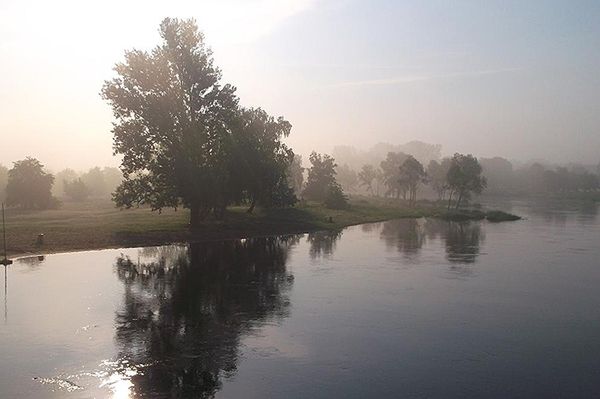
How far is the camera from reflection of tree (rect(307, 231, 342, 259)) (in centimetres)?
6319

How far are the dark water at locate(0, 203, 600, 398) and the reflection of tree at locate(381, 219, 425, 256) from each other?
11386mm

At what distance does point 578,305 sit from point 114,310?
32.3 meters

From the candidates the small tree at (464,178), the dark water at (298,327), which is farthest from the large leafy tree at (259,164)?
the small tree at (464,178)

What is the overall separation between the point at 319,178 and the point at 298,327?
127 meters

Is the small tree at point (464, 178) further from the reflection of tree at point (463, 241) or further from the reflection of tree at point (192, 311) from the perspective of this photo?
the reflection of tree at point (192, 311)

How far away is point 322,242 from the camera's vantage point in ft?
246

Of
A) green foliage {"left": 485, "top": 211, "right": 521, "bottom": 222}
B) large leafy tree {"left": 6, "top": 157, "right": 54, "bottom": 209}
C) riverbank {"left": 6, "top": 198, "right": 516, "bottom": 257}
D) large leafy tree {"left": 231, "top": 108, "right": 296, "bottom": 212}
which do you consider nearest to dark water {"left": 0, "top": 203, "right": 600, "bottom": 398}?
riverbank {"left": 6, "top": 198, "right": 516, "bottom": 257}

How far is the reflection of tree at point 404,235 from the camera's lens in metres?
70.1

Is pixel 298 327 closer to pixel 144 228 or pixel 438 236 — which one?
pixel 144 228

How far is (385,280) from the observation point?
45875 mm

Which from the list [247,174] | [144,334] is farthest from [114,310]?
[247,174]

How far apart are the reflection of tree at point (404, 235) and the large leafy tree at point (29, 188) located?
255 ft

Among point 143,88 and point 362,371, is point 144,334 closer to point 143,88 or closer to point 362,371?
point 362,371

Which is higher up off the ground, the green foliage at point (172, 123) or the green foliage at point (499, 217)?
the green foliage at point (172, 123)
